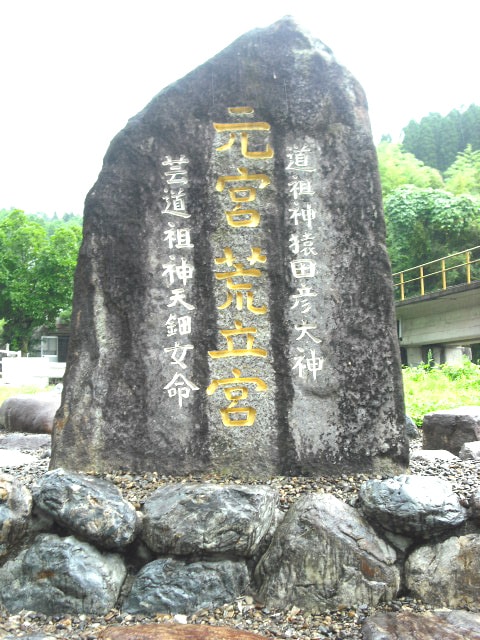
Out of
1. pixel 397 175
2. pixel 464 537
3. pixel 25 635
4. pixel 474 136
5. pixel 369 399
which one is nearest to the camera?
pixel 25 635

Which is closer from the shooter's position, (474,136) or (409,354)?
(409,354)

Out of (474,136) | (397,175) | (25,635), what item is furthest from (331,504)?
(474,136)

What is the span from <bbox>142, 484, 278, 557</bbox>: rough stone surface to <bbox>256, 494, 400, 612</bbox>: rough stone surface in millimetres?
154

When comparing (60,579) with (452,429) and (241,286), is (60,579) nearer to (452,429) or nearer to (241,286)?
(241,286)

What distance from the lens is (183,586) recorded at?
125 inches

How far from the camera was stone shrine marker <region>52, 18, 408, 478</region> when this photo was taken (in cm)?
397

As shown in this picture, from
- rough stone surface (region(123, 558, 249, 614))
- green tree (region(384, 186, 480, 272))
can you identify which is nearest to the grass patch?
rough stone surface (region(123, 558, 249, 614))

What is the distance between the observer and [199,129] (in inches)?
166

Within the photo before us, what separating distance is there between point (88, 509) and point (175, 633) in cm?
77

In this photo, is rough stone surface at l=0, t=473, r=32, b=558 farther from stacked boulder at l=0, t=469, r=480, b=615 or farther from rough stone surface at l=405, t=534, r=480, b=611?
rough stone surface at l=405, t=534, r=480, b=611

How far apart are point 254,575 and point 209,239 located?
2.11 m

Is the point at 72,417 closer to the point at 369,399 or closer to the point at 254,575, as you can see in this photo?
the point at 254,575

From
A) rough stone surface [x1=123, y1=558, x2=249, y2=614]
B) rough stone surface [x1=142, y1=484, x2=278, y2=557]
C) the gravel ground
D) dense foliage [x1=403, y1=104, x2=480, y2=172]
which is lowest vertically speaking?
the gravel ground

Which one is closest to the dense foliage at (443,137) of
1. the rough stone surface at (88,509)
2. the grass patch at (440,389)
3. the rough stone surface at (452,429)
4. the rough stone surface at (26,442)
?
the grass patch at (440,389)
